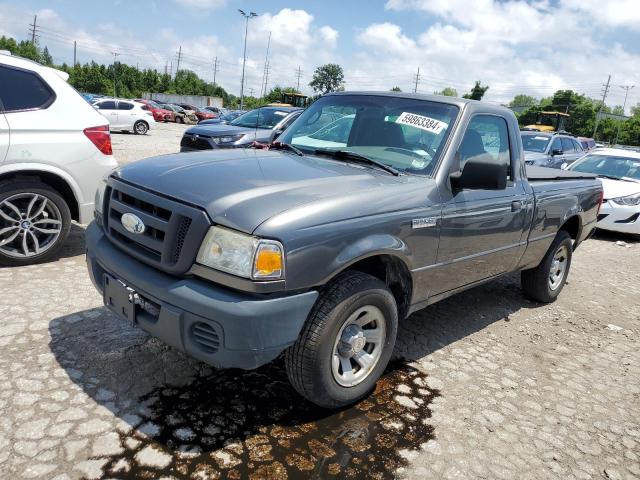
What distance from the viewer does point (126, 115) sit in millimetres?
23656

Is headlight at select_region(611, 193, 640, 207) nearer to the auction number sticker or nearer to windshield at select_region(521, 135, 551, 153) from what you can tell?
windshield at select_region(521, 135, 551, 153)

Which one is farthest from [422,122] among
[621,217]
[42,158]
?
[621,217]

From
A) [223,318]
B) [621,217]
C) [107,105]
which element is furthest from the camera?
[107,105]

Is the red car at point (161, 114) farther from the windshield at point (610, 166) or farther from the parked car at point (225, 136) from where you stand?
the windshield at point (610, 166)

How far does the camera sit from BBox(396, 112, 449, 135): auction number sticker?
11.7 ft

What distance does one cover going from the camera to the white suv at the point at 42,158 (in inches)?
178

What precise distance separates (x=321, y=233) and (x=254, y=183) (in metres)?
0.49

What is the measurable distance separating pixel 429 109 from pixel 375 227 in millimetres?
1334

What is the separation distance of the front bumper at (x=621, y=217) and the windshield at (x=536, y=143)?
13.1 feet

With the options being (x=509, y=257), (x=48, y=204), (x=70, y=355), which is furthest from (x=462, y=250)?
(x=48, y=204)

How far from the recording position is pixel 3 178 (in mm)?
4547

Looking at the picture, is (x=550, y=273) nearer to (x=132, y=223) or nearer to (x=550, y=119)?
(x=132, y=223)

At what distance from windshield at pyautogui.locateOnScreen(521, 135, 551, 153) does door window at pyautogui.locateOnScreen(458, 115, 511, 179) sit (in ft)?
31.8

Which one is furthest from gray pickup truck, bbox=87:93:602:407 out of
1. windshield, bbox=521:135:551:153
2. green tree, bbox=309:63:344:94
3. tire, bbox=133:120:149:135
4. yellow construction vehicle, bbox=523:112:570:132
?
green tree, bbox=309:63:344:94
